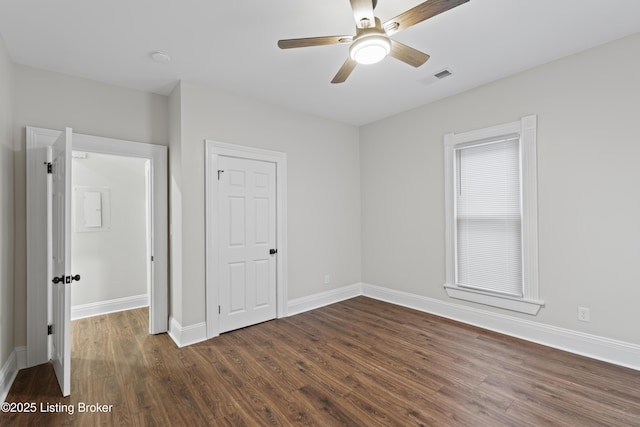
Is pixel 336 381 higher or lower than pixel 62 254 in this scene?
lower

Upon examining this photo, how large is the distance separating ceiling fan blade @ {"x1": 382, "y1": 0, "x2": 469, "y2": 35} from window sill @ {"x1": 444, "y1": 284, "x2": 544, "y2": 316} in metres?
2.95

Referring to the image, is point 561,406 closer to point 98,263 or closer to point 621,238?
point 621,238

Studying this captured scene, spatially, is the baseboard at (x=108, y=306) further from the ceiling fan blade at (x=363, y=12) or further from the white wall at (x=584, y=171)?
the ceiling fan blade at (x=363, y=12)

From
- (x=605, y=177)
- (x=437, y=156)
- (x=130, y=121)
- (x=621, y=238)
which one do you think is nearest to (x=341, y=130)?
(x=437, y=156)

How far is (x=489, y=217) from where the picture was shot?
11.5 ft

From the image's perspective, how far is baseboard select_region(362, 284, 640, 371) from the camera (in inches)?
103

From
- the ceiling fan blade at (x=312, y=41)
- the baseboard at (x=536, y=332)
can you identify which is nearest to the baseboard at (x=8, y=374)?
the ceiling fan blade at (x=312, y=41)

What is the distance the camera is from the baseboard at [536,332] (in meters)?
2.61

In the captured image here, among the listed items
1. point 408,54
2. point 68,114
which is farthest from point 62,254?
point 408,54

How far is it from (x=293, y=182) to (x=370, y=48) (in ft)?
8.04

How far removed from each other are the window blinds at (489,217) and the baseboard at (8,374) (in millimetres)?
4431

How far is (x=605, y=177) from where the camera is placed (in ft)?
8.86

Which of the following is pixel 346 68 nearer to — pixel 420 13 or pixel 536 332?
pixel 420 13

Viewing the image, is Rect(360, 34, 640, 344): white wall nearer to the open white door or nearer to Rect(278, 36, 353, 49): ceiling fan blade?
Rect(278, 36, 353, 49): ceiling fan blade
